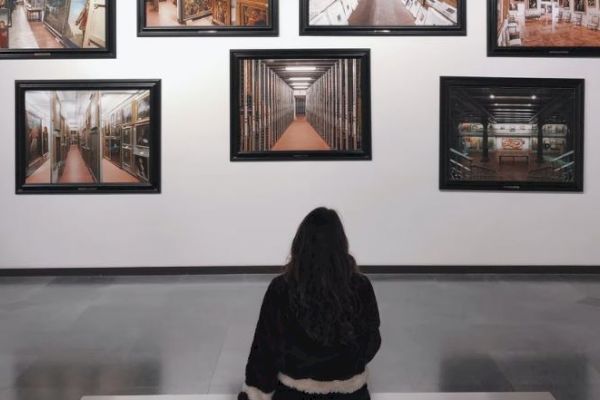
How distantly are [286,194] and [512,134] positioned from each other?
11.7 feet

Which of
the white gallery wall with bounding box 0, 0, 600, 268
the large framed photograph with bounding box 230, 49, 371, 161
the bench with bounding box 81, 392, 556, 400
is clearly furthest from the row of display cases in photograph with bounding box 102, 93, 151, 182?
the bench with bounding box 81, 392, 556, 400

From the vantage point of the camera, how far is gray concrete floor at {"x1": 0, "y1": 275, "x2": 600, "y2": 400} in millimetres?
4613

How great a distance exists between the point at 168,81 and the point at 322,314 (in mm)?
6757

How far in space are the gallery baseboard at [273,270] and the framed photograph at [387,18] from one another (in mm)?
3567

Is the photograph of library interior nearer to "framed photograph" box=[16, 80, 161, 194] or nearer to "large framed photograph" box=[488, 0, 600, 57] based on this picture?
"framed photograph" box=[16, 80, 161, 194]

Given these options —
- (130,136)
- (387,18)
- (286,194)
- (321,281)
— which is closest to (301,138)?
(286,194)

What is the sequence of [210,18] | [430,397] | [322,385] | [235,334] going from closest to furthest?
[322,385] < [430,397] < [235,334] < [210,18]

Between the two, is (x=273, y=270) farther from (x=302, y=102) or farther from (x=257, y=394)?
(x=257, y=394)

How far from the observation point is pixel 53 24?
28.1 feet

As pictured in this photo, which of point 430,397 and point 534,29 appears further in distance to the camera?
point 534,29

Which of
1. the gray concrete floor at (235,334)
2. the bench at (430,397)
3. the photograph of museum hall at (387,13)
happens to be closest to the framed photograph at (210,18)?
the photograph of museum hall at (387,13)

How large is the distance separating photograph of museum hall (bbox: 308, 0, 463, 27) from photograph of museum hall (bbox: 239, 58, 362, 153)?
616mm

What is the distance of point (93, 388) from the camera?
4.47 meters

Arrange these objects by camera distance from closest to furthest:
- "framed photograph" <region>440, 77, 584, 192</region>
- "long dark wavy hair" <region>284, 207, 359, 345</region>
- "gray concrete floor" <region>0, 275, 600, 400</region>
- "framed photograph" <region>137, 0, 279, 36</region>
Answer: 1. "long dark wavy hair" <region>284, 207, 359, 345</region>
2. "gray concrete floor" <region>0, 275, 600, 400</region>
3. "framed photograph" <region>137, 0, 279, 36</region>
4. "framed photograph" <region>440, 77, 584, 192</region>
